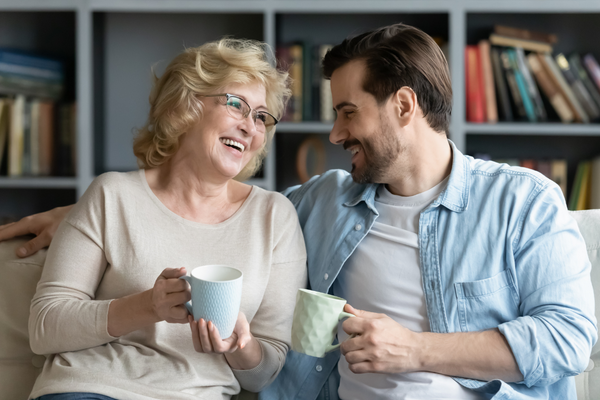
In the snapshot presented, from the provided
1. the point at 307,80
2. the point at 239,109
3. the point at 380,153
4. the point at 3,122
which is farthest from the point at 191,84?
the point at 3,122

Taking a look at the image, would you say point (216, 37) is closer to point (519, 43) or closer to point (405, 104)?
point (519, 43)

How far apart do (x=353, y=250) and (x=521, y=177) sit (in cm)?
43

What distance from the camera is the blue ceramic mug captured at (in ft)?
2.97

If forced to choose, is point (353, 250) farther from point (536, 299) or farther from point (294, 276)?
point (536, 299)

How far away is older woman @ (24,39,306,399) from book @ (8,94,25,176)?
143 cm

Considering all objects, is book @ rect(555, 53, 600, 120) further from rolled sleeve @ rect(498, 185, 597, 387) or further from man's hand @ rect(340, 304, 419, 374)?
man's hand @ rect(340, 304, 419, 374)

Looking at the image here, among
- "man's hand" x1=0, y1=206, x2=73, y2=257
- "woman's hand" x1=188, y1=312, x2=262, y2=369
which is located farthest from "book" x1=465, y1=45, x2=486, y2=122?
"man's hand" x1=0, y1=206, x2=73, y2=257

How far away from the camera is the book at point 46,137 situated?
2.60 meters

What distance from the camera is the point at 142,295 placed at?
1.06 metres

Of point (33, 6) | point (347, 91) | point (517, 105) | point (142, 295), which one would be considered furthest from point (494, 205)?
point (33, 6)

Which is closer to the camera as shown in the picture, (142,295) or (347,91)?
(142,295)

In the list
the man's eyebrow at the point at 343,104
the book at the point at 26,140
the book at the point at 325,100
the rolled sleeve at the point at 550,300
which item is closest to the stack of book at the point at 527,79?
the book at the point at 325,100

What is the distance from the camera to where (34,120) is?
2.59 meters

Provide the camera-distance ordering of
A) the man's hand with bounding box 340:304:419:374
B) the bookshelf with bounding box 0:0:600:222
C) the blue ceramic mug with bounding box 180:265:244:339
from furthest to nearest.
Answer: the bookshelf with bounding box 0:0:600:222, the man's hand with bounding box 340:304:419:374, the blue ceramic mug with bounding box 180:265:244:339
